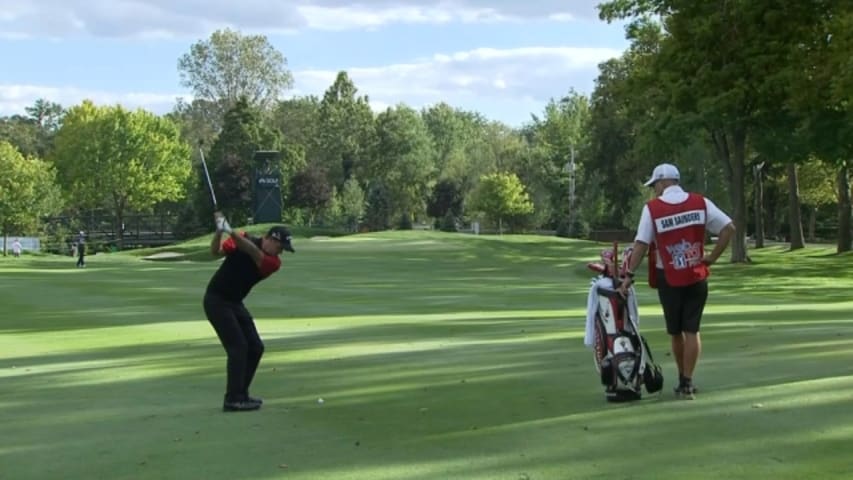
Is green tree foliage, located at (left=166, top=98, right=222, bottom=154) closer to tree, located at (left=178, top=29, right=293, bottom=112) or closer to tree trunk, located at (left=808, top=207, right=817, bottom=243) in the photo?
tree, located at (left=178, top=29, right=293, bottom=112)

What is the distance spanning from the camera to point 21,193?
7681 cm

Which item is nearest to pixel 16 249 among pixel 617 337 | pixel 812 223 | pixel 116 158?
pixel 116 158

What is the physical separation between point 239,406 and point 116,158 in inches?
3495

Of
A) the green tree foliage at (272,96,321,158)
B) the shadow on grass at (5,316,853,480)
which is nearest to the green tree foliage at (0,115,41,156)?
the green tree foliage at (272,96,321,158)

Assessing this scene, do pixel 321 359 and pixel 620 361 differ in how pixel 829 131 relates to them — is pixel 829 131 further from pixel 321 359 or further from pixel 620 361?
pixel 620 361

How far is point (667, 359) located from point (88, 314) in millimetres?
16316

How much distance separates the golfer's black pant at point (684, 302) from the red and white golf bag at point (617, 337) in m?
0.29

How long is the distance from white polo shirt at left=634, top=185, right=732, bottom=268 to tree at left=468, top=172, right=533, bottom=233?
272 ft

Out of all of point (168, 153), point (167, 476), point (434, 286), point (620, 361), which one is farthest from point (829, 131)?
→ point (168, 153)

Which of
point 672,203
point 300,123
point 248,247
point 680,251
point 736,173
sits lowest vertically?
point 680,251

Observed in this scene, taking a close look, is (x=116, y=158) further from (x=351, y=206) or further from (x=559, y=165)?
(x=559, y=165)

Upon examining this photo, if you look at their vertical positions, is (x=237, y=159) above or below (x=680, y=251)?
above

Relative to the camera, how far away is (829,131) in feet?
138

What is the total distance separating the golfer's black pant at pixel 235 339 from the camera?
31.8 ft
